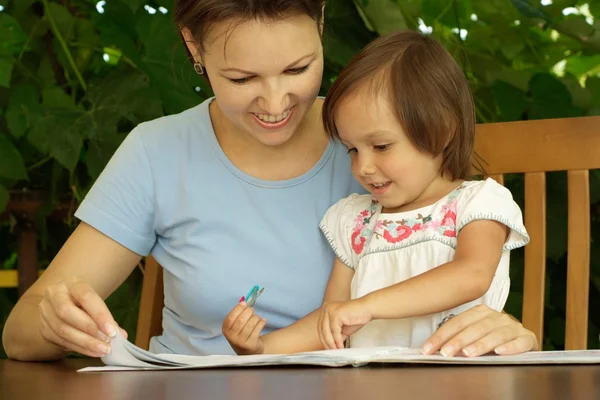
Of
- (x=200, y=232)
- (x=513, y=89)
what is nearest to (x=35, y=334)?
(x=200, y=232)

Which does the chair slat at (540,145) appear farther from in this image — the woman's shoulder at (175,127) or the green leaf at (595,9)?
the green leaf at (595,9)

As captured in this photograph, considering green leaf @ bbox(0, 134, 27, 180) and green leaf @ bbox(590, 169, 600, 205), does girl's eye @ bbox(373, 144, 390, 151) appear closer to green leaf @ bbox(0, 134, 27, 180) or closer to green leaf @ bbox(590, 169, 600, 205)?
green leaf @ bbox(590, 169, 600, 205)

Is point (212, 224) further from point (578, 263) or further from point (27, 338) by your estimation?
point (578, 263)

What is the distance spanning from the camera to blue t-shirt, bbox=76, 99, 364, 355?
5.12ft

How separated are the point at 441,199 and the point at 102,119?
1.00m

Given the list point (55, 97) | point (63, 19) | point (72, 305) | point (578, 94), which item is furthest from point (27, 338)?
point (578, 94)

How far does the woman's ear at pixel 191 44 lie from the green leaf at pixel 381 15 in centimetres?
64

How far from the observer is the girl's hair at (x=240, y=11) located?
53.8 inches

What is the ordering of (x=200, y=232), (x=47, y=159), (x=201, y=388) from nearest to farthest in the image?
(x=201, y=388), (x=200, y=232), (x=47, y=159)

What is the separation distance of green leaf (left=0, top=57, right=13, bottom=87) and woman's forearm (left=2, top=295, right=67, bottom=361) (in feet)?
2.72

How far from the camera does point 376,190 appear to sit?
1457 millimetres

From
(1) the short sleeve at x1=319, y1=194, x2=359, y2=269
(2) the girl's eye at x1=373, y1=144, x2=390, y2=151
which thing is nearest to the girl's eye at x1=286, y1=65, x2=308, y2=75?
(2) the girl's eye at x1=373, y1=144, x2=390, y2=151

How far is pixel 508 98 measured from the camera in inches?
82.9

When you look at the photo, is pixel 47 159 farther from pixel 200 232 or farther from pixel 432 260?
pixel 432 260
